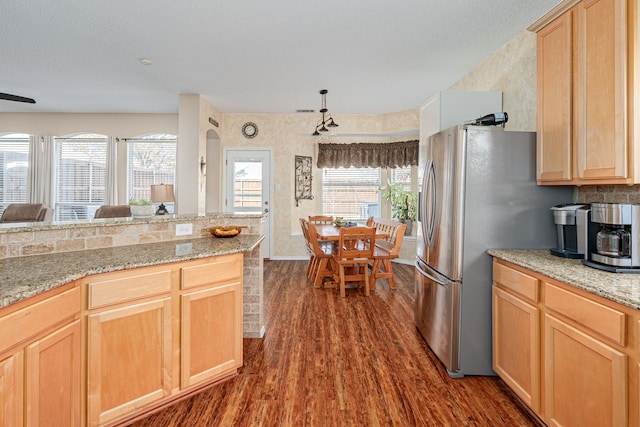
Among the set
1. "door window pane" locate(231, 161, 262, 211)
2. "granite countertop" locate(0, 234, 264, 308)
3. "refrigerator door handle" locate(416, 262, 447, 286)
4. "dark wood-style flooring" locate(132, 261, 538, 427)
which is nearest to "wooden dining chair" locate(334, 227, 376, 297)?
"dark wood-style flooring" locate(132, 261, 538, 427)

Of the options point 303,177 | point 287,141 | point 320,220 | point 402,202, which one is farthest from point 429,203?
point 287,141

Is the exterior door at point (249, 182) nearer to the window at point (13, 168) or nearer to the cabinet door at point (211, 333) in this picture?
the window at point (13, 168)

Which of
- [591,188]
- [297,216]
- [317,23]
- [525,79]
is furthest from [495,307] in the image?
[297,216]

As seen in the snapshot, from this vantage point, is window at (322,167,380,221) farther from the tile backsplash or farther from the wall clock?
the tile backsplash

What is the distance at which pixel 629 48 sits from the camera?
1.53 meters

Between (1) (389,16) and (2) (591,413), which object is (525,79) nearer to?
(1) (389,16)

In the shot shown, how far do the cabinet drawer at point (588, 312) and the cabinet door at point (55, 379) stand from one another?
2.28m

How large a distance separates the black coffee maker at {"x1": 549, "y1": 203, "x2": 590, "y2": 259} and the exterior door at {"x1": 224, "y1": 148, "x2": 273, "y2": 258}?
4.78 metres

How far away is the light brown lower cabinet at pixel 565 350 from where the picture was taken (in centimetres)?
121

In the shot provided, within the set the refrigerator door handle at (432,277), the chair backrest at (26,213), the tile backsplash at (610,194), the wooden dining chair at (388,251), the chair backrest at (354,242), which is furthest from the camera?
the chair backrest at (26,213)

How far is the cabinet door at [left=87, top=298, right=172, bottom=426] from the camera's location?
1549 mm

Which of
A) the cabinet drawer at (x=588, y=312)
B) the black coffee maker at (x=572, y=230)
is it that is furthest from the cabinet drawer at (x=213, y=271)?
the black coffee maker at (x=572, y=230)

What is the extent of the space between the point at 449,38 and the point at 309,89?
79.9 inches

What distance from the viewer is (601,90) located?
1.66 m
